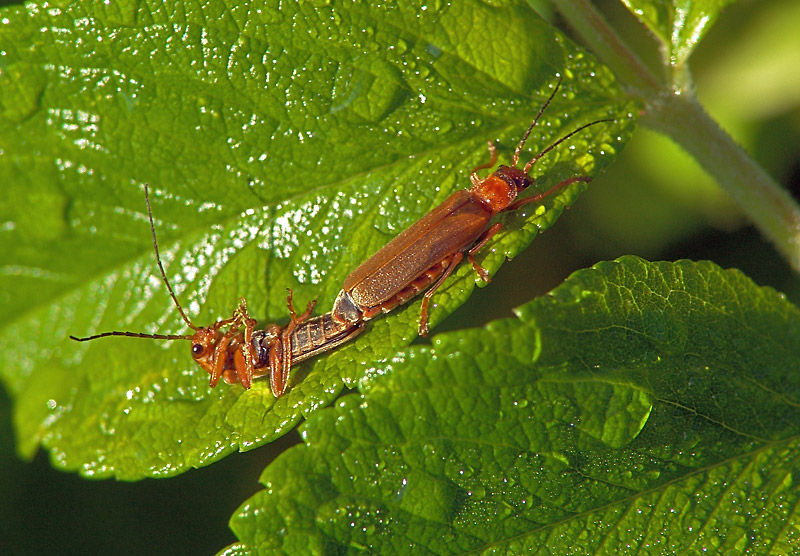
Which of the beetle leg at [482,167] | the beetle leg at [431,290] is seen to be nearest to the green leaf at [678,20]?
the beetle leg at [482,167]

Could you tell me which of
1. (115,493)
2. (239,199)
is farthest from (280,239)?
(115,493)

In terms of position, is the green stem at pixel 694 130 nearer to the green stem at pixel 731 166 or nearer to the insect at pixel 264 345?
the green stem at pixel 731 166

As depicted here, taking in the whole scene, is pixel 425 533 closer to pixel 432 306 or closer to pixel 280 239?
pixel 432 306

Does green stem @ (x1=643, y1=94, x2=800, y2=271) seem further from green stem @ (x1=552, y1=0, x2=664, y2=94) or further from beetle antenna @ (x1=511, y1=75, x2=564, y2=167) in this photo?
beetle antenna @ (x1=511, y1=75, x2=564, y2=167)

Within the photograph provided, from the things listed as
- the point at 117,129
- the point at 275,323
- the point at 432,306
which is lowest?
the point at 432,306

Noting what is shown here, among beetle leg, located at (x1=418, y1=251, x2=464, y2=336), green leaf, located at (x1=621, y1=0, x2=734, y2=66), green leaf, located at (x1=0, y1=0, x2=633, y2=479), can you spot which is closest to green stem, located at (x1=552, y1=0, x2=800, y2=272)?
green leaf, located at (x1=621, y1=0, x2=734, y2=66)
